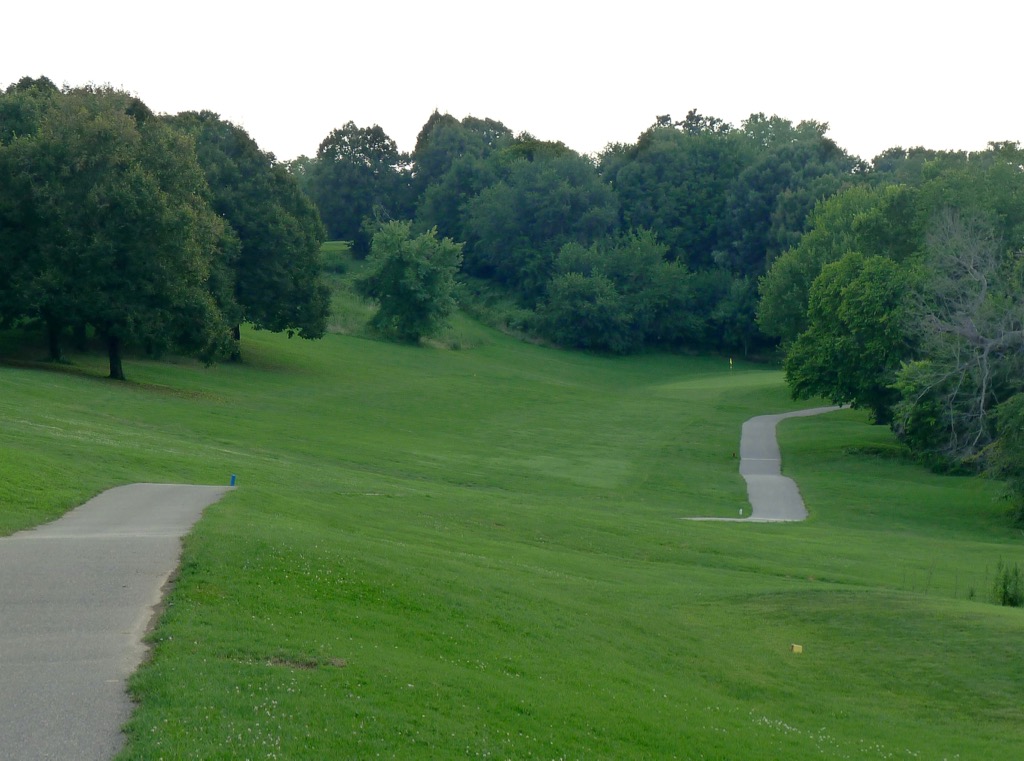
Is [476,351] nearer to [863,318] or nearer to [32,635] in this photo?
[863,318]

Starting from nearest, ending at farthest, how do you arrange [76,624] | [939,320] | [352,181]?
[76,624] < [939,320] < [352,181]

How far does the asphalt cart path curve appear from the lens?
7.67m

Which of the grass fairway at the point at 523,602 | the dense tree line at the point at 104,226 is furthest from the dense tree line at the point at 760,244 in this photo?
the dense tree line at the point at 104,226

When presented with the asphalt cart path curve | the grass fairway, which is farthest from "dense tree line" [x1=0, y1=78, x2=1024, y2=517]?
the asphalt cart path curve

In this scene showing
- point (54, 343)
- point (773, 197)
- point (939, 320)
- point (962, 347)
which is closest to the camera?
point (962, 347)

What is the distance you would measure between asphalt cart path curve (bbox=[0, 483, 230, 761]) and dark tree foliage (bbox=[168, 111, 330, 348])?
1777 inches

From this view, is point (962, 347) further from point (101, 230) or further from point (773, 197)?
point (773, 197)

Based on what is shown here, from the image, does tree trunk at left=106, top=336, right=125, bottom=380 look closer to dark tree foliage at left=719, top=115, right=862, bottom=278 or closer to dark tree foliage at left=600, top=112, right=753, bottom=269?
dark tree foliage at left=719, top=115, right=862, bottom=278

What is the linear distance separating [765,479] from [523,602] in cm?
2908

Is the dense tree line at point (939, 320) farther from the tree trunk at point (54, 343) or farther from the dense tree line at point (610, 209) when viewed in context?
the dense tree line at point (610, 209)

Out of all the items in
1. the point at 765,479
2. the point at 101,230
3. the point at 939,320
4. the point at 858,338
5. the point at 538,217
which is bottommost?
the point at 765,479

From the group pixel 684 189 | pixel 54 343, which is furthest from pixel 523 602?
pixel 684 189

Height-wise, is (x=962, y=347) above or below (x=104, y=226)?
below

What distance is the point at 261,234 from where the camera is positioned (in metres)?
61.4
